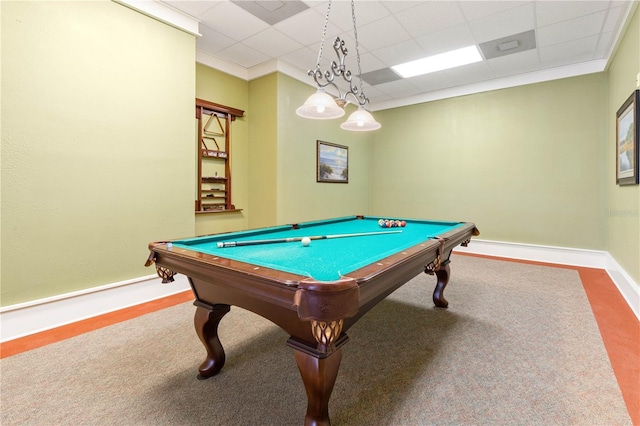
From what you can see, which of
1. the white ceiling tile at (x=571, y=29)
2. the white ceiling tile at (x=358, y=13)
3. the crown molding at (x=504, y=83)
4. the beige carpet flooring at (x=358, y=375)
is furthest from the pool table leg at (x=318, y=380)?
the crown molding at (x=504, y=83)

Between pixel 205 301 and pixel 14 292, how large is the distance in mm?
1793

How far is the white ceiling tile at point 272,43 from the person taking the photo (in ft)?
11.6

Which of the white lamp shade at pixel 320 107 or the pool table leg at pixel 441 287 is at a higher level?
the white lamp shade at pixel 320 107

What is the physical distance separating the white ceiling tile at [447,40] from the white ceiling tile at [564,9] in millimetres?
679

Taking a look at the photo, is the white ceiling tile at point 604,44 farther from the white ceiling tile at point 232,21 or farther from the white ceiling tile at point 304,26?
the white ceiling tile at point 232,21

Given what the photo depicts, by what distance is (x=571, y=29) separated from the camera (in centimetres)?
338

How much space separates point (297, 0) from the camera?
9.48ft

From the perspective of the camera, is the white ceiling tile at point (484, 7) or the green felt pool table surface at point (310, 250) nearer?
the green felt pool table surface at point (310, 250)

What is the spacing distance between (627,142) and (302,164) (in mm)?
3872

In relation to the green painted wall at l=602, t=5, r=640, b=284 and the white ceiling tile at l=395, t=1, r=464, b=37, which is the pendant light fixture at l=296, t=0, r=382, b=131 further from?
the green painted wall at l=602, t=5, r=640, b=284

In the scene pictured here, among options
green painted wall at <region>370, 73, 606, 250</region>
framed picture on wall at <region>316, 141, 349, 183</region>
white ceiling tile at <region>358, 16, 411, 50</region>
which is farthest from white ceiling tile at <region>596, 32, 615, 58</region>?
framed picture on wall at <region>316, 141, 349, 183</region>

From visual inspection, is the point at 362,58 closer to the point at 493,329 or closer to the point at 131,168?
the point at 131,168

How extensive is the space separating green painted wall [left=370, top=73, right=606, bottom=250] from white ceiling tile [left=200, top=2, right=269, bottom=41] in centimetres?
359

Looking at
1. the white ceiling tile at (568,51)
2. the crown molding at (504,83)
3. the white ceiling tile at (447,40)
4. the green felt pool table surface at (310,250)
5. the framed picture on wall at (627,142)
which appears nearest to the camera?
the green felt pool table surface at (310,250)
